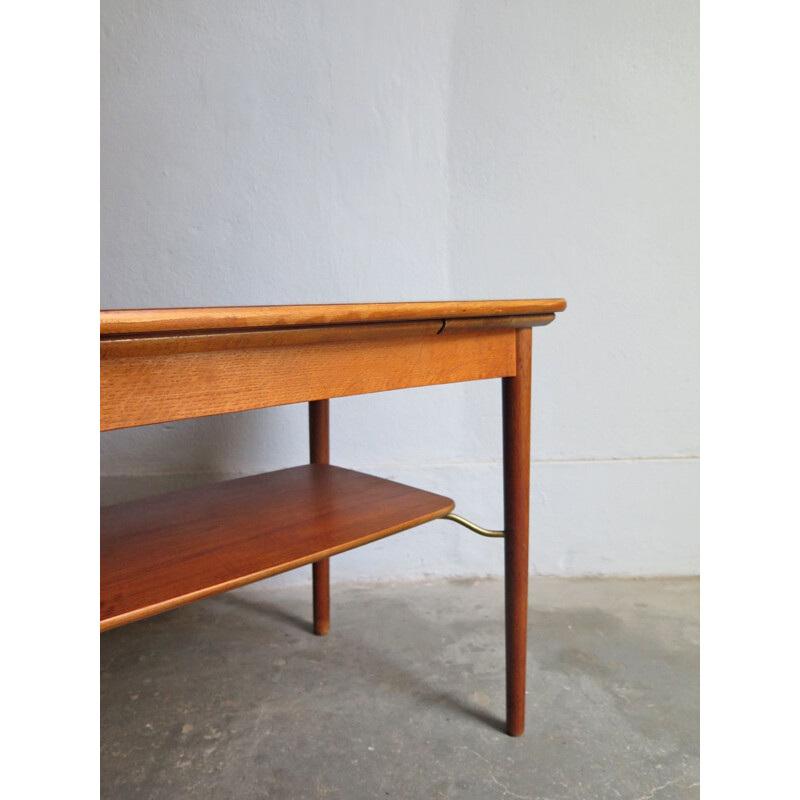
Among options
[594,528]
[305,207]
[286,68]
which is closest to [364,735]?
[594,528]

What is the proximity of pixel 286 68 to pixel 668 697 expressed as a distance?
6.44ft

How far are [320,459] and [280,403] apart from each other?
83cm

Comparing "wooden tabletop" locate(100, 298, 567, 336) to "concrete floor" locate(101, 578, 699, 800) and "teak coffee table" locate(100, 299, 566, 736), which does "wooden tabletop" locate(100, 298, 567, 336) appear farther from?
"concrete floor" locate(101, 578, 699, 800)

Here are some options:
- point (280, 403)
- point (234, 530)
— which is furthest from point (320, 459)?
point (280, 403)

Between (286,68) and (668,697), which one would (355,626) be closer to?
(668,697)

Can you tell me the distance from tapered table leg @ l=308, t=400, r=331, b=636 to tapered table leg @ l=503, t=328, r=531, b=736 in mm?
525

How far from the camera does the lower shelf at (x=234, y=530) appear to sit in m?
0.99

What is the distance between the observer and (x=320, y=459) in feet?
5.82

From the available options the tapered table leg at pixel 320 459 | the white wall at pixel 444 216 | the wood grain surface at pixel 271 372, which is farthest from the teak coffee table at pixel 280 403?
the white wall at pixel 444 216

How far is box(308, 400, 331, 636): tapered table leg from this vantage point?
1.76 metres

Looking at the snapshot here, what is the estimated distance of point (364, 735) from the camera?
143 centimetres

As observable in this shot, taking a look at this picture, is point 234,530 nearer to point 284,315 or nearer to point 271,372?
point 271,372

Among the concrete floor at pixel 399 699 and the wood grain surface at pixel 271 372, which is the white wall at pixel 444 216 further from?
the wood grain surface at pixel 271 372

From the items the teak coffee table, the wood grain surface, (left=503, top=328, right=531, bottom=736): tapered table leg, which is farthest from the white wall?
the wood grain surface
